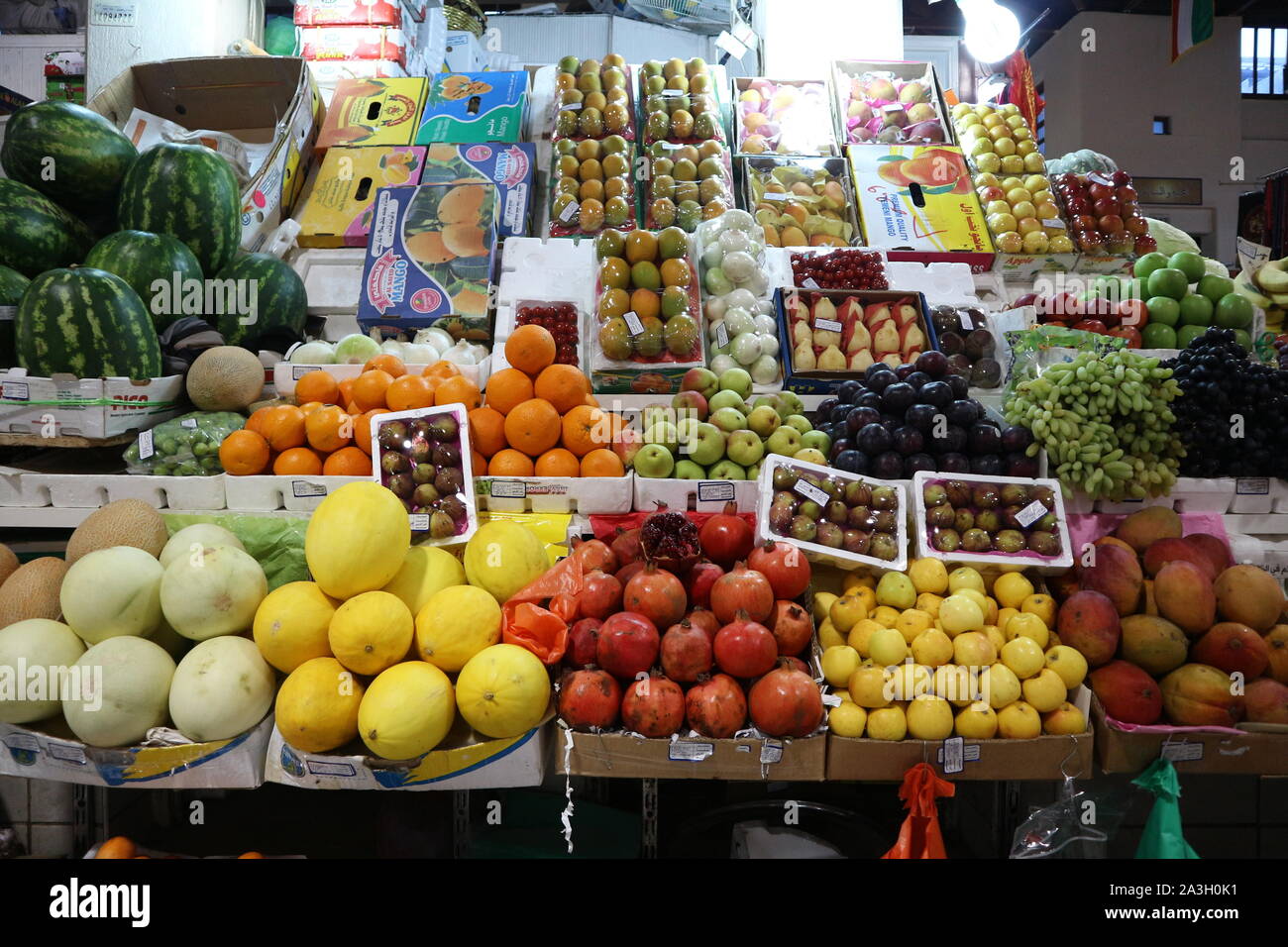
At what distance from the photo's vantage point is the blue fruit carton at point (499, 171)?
12.7ft

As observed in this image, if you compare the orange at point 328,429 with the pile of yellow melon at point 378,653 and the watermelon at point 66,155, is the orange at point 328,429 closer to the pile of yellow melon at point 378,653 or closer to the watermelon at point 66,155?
the pile of yellow melon at point 378,653

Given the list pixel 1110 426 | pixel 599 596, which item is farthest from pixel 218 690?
pixel 1110 426

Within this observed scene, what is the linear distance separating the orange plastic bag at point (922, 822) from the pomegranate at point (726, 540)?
2.20ft

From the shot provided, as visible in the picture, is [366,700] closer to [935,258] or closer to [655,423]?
[655,423]

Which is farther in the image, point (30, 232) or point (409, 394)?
point (30, 232)

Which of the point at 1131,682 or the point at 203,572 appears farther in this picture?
the point at 1131,682

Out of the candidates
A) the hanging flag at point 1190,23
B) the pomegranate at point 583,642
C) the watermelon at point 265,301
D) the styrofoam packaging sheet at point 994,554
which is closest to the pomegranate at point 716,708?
the pomegranate at point 583,642

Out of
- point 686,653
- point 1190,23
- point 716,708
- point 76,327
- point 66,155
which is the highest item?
point 1190,23

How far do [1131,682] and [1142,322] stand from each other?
198 centimetres

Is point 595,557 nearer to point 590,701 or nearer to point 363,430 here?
point 590,701

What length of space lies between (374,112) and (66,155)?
1654 millimetres

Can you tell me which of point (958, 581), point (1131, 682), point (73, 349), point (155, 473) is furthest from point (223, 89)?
point (1131, 682)

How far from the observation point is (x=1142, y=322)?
11.1 feet

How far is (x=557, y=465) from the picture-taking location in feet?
8.28
